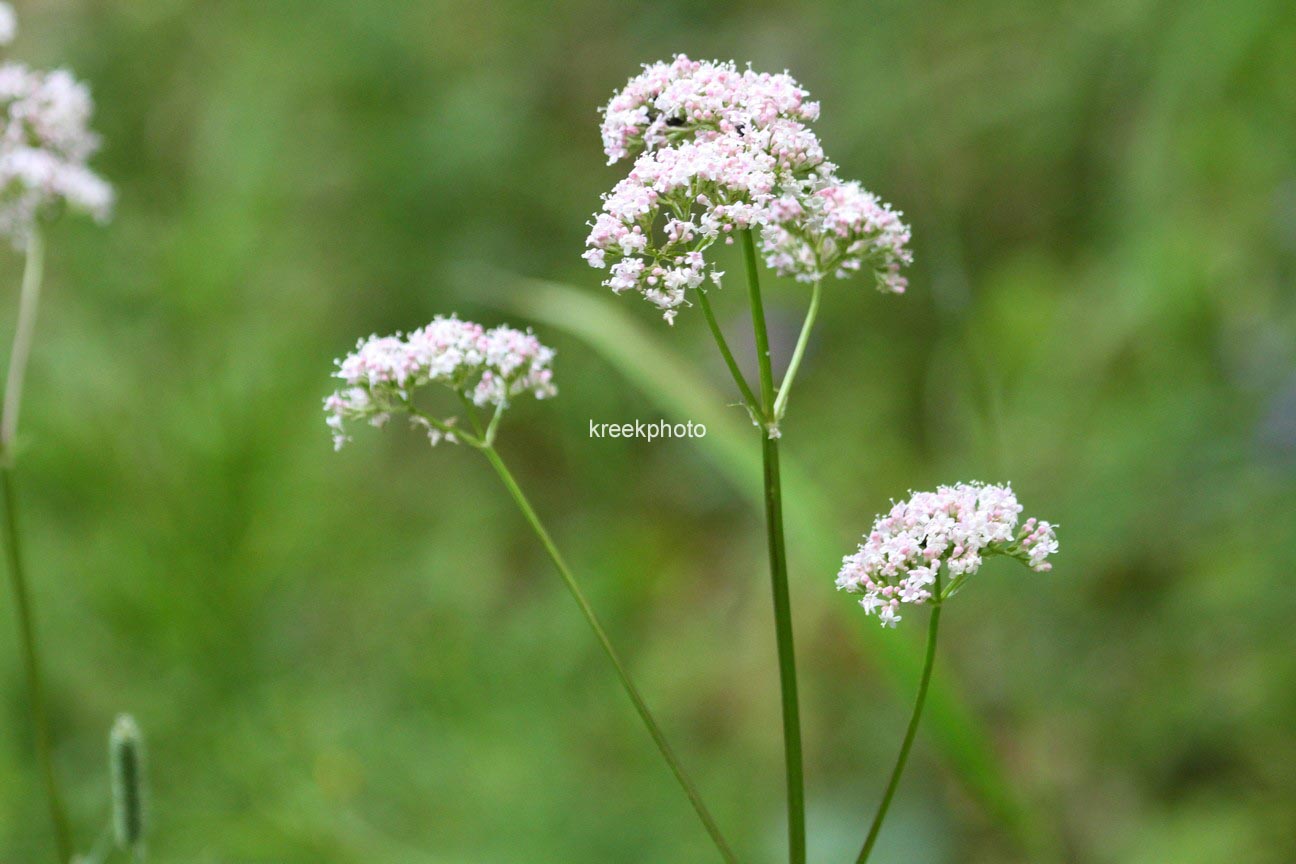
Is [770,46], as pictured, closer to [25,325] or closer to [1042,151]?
[1042,151]

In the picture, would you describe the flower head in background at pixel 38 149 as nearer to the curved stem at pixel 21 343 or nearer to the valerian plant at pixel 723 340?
the curved stem at pixel 21 343

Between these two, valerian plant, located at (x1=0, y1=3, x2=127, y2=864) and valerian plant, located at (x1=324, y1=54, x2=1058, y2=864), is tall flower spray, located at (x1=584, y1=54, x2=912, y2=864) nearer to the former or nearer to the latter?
valerian plant, located at (x1=324, y1=54, x2=1058, y2=864)

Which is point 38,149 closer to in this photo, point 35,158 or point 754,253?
point 35,158

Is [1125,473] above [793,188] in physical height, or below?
above

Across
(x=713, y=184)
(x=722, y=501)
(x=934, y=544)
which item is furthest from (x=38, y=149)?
(x=722, y=501)

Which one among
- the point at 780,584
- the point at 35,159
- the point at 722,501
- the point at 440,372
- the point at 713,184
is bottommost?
the point at 780,584

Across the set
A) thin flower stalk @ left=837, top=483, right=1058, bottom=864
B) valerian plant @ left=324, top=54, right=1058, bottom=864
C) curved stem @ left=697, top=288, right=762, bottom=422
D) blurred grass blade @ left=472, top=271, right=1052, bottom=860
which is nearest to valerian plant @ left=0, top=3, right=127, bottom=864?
blurred grass blade @ left=472, top=271, right=1052, bottom=860

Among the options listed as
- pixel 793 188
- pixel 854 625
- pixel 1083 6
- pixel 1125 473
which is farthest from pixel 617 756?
pixel 1083 6

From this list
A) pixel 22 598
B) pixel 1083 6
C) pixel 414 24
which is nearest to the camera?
pixel 22 598
